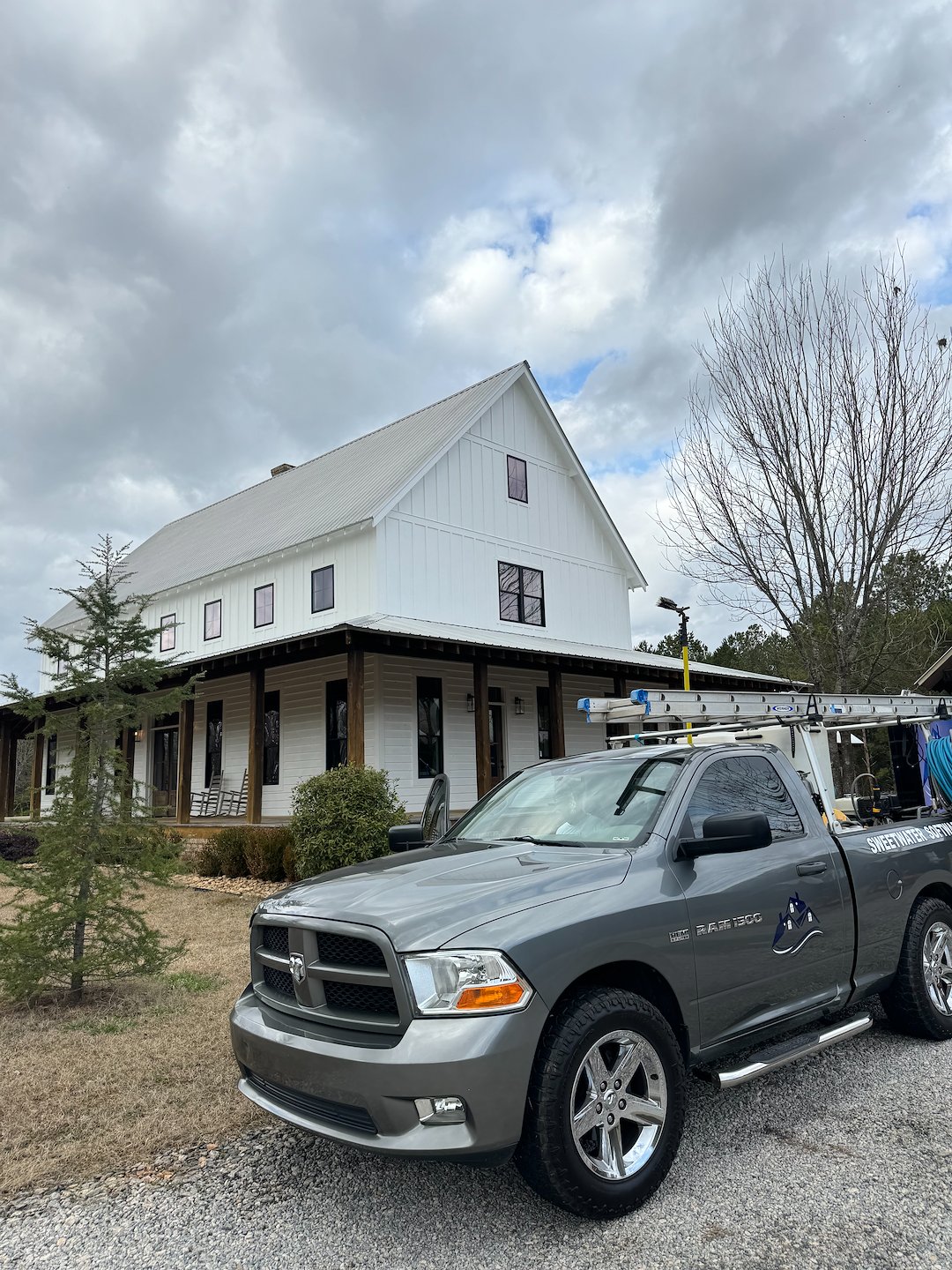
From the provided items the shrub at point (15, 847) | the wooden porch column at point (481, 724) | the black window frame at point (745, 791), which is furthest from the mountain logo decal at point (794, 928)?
the shrub at point (15, 847)

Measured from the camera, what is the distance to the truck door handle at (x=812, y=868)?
4.15 metres

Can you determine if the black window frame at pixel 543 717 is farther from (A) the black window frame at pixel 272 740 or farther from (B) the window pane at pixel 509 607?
(A) the black window frame at pixel 272 740

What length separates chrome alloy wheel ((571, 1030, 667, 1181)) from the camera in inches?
119

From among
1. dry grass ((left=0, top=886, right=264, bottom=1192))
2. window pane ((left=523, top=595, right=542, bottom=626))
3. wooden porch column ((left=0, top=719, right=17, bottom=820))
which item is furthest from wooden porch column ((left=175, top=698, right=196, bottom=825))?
dry grass ((left=0, top=886, right=264, bottom=1192))

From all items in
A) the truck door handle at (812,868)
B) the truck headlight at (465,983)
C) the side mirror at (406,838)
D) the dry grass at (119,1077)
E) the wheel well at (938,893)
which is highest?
the side mirror at (406,838)

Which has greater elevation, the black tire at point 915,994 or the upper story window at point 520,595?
the upper story window at point 520,595

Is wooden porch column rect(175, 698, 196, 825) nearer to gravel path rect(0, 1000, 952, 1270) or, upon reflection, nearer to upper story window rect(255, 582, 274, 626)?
upper story window rect(255, 582, 274, 626)

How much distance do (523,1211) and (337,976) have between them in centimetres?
110

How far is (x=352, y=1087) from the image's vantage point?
112 inches

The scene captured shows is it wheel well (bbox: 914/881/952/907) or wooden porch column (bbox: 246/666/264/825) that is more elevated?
wooden porch column (bbox: 246/666/264/825)

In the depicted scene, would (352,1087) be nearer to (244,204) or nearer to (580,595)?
(244,204)

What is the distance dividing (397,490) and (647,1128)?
15360 mm

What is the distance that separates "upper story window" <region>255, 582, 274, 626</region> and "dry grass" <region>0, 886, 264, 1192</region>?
1252 cm

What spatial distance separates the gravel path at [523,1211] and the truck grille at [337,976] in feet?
2.41
